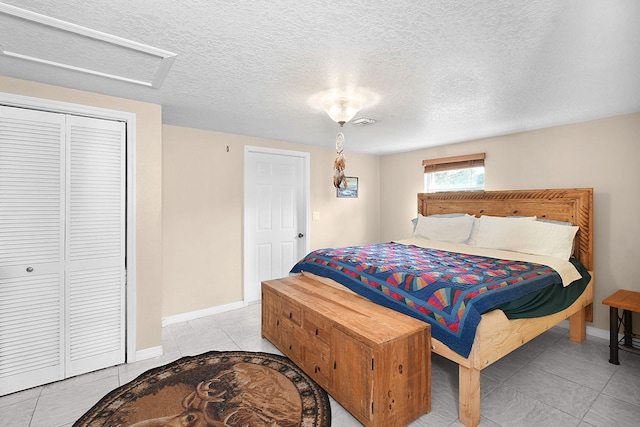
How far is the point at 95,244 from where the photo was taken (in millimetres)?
2443

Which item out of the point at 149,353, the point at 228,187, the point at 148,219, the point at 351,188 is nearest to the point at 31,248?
the point at 148,219

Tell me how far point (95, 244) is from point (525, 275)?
11.4 feet

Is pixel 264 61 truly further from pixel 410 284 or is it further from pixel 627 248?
pixel 627 248

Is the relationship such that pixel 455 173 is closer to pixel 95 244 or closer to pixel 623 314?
pixel 623 314

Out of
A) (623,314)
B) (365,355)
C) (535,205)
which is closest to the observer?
(365,355)

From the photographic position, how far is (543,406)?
2.00 meters

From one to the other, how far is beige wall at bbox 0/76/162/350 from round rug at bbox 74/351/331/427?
43cm

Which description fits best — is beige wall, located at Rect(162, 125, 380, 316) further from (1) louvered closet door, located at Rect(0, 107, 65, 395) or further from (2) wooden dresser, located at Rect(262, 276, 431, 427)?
(2) wooden dresser, located at Rect(262, 276, 431, 427)

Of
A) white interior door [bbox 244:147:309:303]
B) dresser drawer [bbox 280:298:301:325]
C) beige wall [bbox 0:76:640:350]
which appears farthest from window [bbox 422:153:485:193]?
dresser drawer [bbox 280:298:301:325]

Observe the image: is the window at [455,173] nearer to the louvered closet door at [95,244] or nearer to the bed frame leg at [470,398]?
the bed frame leg at [470,398]

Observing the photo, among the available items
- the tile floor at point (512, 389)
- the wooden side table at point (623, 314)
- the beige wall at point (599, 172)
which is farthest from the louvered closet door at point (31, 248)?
the beige wall at point (599, 172)

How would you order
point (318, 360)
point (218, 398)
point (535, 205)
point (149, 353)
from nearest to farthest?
point (218, 398) < point (318, 360) < point (149, 353) < point (535, 205)

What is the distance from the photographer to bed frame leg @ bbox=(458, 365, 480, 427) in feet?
5.94

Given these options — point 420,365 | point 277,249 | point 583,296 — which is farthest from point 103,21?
point 583,296
